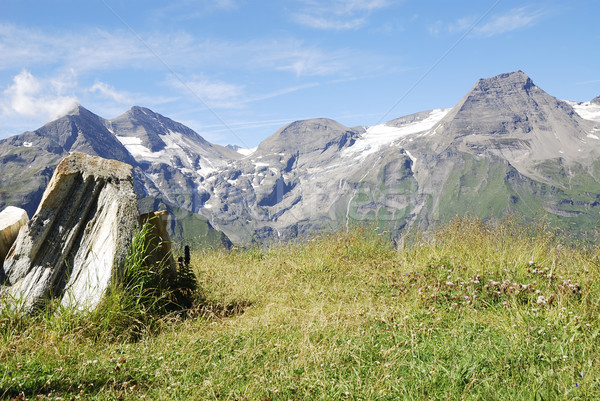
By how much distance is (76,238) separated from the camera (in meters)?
7.93

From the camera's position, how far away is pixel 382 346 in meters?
5.74

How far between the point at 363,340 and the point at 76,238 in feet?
19.2

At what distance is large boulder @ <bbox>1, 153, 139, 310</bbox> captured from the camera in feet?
23.4

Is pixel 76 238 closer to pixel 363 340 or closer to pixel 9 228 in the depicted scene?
pixel 9 228

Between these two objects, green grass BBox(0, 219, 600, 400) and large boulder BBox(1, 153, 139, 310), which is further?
large boulder BBox(1, 153, 139, 310)

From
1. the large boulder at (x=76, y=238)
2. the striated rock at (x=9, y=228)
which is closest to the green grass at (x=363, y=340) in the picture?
the large boulder at (x=76, y=238)

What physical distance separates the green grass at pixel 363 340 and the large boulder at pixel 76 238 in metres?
0.70

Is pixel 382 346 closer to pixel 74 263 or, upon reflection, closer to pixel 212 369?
pixel 212 369

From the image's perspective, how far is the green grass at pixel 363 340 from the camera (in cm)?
477

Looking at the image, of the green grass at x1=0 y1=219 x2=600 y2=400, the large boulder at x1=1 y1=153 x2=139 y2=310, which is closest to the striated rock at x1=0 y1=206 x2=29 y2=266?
the large boulder at x1=1 y1=153 x2=139 y2=310

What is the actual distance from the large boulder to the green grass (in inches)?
27.5

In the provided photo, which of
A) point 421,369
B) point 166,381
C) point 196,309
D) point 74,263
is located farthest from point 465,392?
point 74,263

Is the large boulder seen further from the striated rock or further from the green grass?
the green grass

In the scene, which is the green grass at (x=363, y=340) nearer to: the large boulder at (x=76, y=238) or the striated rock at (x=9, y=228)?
the large boulder at (x=76, y=238)
